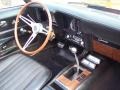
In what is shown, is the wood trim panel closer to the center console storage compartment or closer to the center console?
the center console

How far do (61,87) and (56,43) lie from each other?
0.80 metres

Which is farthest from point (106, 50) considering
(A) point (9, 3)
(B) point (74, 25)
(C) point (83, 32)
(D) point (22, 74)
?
(A) point (9, 3)

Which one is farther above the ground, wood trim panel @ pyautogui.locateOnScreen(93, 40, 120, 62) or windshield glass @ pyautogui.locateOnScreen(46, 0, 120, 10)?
windshield glass @ pyautogui.locateOnScreen(46, 0, 120, 10)

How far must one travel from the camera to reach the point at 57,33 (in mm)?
2215

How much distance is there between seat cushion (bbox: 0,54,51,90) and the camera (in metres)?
1.84

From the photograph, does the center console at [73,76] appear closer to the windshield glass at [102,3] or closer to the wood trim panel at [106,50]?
the wood trim panel at [106,50]

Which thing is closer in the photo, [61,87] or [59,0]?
[61,87]

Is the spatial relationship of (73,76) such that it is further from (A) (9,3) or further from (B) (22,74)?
(A) (9,3)

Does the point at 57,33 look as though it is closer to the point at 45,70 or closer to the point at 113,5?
the point at 45,70

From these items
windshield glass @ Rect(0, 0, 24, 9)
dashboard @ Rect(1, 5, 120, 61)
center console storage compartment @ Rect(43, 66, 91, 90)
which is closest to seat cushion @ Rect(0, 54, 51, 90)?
center console storage compartment @ Rect(43, 66, 91, 90)

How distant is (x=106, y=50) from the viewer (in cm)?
184

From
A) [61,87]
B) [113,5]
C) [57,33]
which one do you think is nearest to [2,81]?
[61,87]

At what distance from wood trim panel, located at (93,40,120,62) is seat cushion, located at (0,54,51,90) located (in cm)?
51

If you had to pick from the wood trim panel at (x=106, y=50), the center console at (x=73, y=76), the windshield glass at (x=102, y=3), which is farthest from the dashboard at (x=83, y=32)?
the windshield glass at (x=102, y=3)
